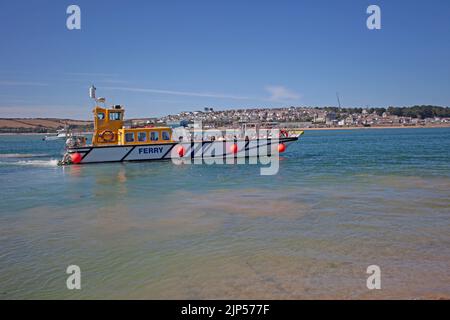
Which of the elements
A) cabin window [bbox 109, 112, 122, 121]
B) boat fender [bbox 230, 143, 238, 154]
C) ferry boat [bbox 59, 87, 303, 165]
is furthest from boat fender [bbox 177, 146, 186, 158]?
cabin window [bbox 109, 112, 122, 121]

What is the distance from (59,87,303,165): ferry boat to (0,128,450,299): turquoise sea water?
10.0 meters

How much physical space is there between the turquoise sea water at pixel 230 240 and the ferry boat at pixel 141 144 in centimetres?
1004

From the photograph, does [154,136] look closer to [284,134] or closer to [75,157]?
[75,157]

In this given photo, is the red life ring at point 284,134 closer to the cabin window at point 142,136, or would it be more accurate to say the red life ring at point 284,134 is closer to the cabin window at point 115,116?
the cabin window at point 142,136

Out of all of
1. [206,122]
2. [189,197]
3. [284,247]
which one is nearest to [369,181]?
[189,197]

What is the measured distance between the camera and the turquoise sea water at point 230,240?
19.0 ft

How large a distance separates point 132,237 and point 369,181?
1141 cm

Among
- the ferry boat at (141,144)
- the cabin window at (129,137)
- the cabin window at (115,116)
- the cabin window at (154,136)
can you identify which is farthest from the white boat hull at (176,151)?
the cabin window at (115,116)

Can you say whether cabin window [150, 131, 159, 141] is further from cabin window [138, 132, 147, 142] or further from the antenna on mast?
the antenna on mast

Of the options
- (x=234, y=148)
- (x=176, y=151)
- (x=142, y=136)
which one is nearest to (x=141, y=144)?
(x=142, y=136)

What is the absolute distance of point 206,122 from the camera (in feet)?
124

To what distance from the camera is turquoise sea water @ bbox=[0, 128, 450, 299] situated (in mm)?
5789

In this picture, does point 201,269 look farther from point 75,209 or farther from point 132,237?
point 75,209

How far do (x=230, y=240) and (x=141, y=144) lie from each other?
64.3ft
